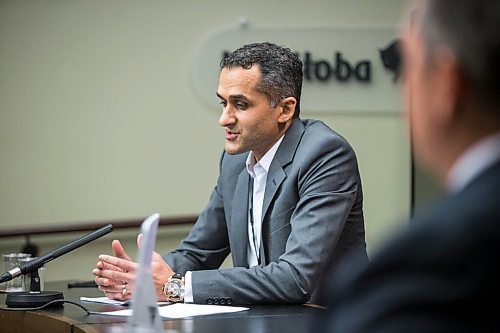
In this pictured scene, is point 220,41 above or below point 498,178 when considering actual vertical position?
above

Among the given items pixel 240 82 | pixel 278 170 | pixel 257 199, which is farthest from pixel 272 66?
pixel 257 199

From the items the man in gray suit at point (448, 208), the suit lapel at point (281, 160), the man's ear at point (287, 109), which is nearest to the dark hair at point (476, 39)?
the man in gray suit at point (448, 208)

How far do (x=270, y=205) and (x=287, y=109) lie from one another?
0.36 metres

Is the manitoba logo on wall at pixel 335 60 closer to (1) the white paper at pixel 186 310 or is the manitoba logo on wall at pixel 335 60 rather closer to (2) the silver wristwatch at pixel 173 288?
(2) the silver wristwatch at pixel 173 288

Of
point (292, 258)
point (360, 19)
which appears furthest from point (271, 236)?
point (360, 19)

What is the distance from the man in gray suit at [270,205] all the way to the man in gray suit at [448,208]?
206 cm

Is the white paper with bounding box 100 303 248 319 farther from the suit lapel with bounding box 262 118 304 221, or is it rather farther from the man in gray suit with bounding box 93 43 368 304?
the suit lapel with bounding box 262 118 304 221

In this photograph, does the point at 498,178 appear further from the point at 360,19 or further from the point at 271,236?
the point at 360,19

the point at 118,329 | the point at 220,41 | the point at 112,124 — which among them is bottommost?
the point at 118,329

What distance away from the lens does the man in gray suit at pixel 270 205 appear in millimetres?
3043

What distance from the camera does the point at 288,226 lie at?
10.8 ft

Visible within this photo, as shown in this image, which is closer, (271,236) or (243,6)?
(271,236)

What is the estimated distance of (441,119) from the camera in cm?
97

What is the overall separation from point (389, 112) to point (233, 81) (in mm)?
2480
